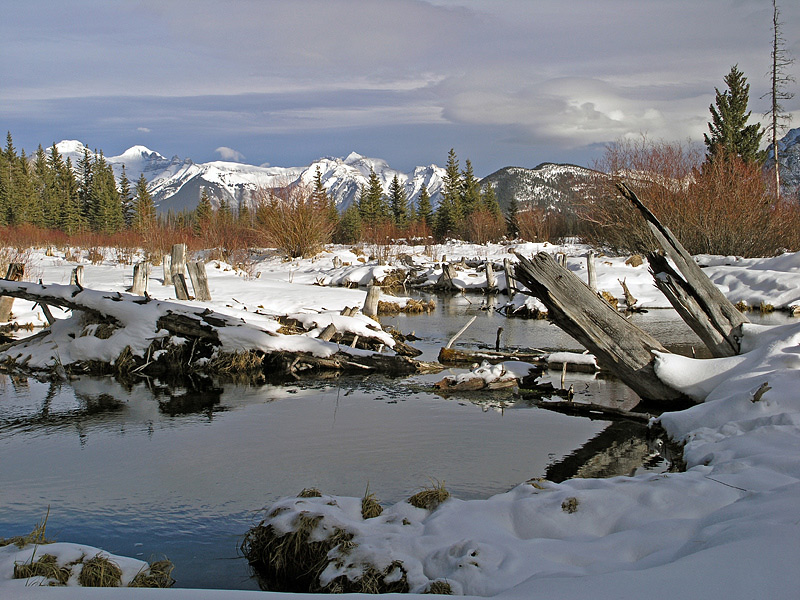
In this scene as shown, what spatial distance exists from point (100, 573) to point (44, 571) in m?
0.30

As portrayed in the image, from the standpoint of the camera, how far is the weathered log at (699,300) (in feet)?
25.5

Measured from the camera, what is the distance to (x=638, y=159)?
1336 inches

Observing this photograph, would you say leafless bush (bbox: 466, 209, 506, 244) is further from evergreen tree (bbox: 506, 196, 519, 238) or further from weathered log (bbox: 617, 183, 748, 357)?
→ weathered log (bbox: 617, 183, 748, 357)

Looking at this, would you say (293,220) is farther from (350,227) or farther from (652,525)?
(350,227)

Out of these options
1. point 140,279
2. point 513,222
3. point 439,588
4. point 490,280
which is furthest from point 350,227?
point 439,588

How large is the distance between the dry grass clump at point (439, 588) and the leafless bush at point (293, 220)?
1355 inches

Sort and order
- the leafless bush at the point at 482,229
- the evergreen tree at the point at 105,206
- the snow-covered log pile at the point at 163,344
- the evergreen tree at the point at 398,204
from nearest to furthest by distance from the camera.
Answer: the snow-covered log pile at the point at 163,344 < the leafless bush at the point at 482,229 < the evergreen tree at the point at 105,206 < the evergreen tree at the point at 398,204

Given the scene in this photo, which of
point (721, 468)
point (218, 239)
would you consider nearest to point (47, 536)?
point (721, 468)

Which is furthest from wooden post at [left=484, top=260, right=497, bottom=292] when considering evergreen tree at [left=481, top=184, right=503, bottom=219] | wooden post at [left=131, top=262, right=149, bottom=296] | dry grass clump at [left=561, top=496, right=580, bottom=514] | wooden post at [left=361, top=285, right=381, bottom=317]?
evergreen tree at [left=481, top=184, right=503, bottom=219]

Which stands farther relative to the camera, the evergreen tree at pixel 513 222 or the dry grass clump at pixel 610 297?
the evergreen tree at pixel 513 222

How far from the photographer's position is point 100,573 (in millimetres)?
3721

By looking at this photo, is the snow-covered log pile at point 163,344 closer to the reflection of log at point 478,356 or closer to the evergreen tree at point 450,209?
the reflection of log at point 478,356

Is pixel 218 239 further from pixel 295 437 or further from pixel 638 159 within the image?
pixel 295 437

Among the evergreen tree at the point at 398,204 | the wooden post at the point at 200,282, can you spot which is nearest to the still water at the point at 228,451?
the wooden post at the point at 200,282
